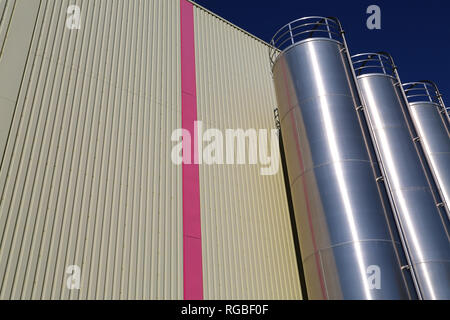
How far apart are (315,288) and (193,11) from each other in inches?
400

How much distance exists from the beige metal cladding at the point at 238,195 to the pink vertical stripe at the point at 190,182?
21 cm

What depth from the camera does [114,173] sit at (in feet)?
28.8

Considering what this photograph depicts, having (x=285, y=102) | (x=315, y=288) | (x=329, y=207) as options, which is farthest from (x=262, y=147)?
(x=315, y=288)

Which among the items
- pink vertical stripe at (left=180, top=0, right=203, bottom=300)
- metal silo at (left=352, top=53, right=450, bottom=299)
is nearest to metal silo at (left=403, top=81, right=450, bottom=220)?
metal silo at (left=352, top=53, right=450, bottom=299)

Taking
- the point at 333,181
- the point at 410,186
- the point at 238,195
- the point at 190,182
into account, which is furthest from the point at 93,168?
Answer: the point at 410,186

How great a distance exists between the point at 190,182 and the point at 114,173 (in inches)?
82.8

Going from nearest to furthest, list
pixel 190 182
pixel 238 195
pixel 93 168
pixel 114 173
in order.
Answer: pixel 93 168, pixel 114 173, pixel 190 182, pixel 238 195

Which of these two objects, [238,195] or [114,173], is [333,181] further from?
[114,173]

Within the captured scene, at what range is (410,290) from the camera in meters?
8.54

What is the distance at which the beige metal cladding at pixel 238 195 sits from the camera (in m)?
9.65

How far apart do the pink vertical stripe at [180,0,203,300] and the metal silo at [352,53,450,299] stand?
4993 mm

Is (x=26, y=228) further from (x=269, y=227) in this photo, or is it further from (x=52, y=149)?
(x=269, y=227)

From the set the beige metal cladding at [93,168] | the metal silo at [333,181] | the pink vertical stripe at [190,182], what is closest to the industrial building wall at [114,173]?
the beige metal cladding at [93,168]

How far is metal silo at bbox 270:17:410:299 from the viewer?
8.57m
